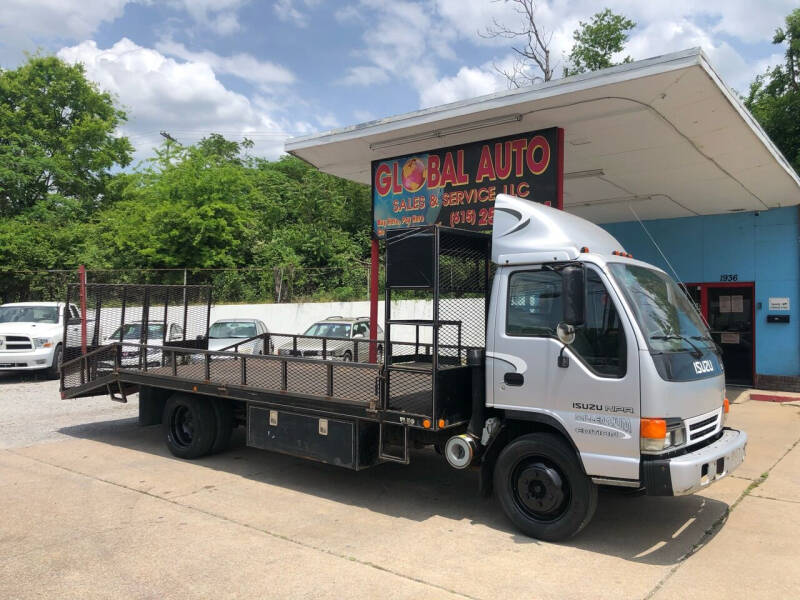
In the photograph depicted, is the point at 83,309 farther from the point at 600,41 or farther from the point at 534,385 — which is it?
the point at 600,41

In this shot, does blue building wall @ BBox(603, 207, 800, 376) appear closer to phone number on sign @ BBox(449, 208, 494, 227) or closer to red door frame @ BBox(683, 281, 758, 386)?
red door frame @ BBox(683, 281, 758, 386)

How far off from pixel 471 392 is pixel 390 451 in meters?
0.98

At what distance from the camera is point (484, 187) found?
8594 millimetres

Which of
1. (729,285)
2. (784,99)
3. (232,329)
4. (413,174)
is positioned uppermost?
(784,99)

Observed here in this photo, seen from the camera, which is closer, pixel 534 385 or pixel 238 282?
pixel 534 385

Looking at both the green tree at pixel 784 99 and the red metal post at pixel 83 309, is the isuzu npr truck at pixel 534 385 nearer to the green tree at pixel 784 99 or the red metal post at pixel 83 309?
the red metal post at pixel 83 309

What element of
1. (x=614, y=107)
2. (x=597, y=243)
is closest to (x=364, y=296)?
(x=614, y=107)

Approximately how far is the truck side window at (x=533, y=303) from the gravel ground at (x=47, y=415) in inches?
280

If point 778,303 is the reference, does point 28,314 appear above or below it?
below

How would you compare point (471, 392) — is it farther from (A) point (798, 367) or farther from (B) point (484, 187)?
(A) point (798, 367)

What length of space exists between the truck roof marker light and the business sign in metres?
3.88

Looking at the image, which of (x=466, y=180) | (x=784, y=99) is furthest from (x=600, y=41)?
(x=466, y=180)

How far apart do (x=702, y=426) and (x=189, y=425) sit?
6.02m

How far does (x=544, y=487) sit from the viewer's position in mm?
4980
